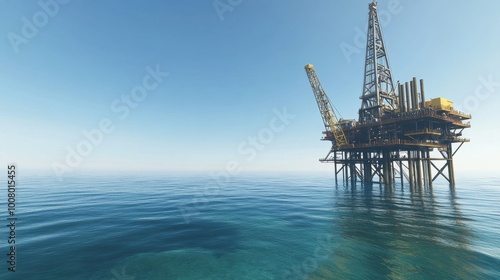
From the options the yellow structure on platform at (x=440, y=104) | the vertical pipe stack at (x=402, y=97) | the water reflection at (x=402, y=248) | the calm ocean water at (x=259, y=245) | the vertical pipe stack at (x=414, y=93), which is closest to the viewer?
the water reflection at (x=402, y=248)

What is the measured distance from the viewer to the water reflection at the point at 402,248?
1223 centimetres

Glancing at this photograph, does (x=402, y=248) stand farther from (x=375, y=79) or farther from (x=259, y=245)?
(x=375, y=79)

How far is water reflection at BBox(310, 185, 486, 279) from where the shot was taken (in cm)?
1223

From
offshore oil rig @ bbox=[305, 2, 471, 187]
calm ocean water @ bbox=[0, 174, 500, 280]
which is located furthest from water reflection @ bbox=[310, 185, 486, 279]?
offshore oil rig @ bbox=[305, 2, 471, 187]

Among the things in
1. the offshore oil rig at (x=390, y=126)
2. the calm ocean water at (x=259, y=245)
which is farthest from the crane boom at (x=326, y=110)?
the calm ocean water at (x=259, y=245)

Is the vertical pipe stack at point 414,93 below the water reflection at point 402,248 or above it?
above

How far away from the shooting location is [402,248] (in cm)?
1554

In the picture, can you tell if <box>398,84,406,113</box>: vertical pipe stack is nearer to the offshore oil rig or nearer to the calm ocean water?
the offshore oil rig

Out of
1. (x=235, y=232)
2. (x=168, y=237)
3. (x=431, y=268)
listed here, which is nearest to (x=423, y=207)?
(x=431, y=268)

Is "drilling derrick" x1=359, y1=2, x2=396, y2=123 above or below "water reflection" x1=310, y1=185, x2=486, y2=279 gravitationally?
above

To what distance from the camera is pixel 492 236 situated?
18094 millimetres

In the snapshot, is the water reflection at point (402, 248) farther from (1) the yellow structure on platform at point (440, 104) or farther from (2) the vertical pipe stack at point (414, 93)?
(1) the yellow structure on platform at point (440, 104)

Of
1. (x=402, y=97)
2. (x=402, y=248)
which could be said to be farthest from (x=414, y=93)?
(x=402, y=248)

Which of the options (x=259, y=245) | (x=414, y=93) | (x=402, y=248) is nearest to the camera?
(x=402, y=248)
